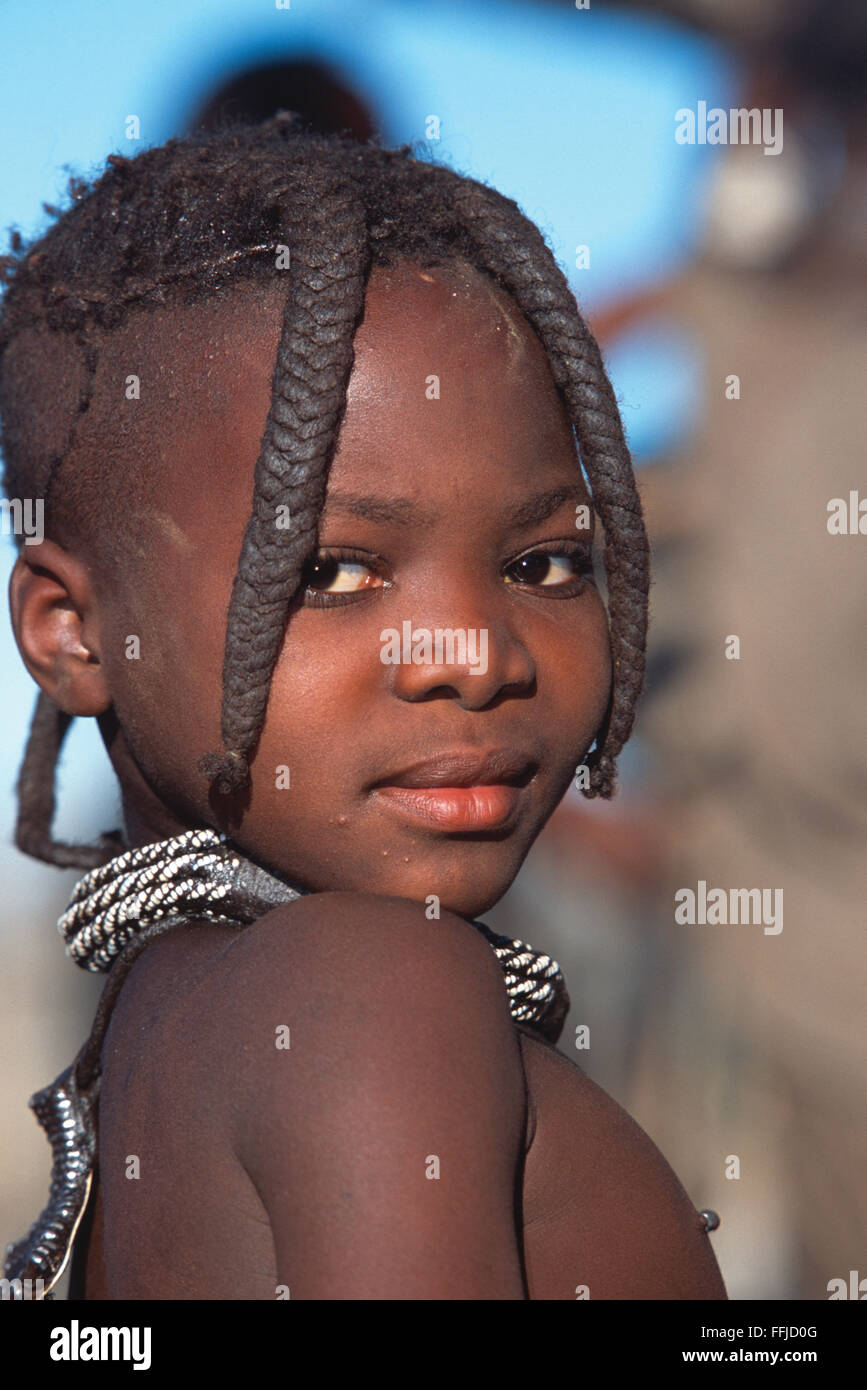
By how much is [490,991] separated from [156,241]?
1116 millimetres

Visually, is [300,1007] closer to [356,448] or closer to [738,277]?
[356,448]

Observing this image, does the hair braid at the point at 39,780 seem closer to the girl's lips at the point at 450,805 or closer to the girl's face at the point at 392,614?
the girl's face at the point at 392,614

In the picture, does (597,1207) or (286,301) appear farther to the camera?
(286,301)

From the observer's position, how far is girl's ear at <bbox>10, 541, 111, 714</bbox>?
197 cm

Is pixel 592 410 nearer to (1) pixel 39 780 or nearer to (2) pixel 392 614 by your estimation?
(2) pixel 392 614

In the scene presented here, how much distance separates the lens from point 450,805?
5.74 ft

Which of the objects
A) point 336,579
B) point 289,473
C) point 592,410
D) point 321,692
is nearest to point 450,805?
point 321,692

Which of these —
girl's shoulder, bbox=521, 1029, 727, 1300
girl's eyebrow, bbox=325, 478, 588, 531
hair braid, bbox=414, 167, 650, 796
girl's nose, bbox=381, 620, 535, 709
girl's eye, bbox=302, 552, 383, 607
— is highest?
hair braid, bbox=414, 167, 650, 796

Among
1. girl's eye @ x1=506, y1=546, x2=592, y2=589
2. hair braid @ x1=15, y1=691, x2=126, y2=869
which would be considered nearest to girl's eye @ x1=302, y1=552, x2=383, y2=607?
girl's eye @ x1=506, y1=546, x2=592, y2=589

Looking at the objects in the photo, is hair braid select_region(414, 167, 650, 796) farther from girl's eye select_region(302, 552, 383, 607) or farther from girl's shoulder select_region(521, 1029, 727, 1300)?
girl's shoulder select_region(521, 1029, 727, 1300)

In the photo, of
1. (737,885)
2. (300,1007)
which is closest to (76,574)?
(300,1007)

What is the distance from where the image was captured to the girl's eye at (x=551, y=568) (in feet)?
6.19

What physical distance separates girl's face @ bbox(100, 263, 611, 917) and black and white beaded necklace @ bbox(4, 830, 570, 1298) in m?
0.05

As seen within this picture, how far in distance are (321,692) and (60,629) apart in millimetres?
504
